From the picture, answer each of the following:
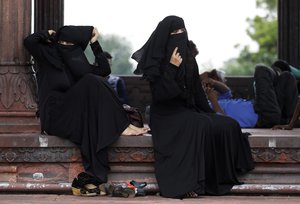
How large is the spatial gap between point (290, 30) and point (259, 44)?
3706 centimetres

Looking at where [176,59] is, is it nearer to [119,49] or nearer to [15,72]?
[15,72]

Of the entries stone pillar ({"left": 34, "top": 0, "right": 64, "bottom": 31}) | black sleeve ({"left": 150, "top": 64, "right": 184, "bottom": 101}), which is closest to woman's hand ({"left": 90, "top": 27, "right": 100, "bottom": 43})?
black sleeve ({"left": 150, "top": 64, "right": 184, "bottom": 101})

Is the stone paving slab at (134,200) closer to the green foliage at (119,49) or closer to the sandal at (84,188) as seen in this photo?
the sandal at (84,188)

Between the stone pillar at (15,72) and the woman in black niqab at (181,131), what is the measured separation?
100 centimetres

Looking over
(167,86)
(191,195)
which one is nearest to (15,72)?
(167,86)

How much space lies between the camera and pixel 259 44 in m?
48.8

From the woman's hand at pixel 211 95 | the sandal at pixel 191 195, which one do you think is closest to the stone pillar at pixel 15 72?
the sandal at pixel 191 195

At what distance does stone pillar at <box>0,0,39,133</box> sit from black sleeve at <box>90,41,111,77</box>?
58 centimetres

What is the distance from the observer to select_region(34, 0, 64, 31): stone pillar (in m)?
11.8

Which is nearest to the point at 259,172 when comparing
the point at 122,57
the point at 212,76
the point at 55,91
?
the point at 55,91

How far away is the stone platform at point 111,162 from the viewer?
24.6 ft

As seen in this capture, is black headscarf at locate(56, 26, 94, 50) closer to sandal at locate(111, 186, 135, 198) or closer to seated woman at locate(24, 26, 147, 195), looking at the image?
seated woman at locate(24, 26, 147, 195)

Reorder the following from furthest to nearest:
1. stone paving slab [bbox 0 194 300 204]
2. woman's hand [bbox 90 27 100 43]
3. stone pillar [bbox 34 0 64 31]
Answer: stone pillar [bbox 34 0 64 31]
woman's hand [bbox 90 27 100 43]
stone paving slab [bbox 0 194 300 204]

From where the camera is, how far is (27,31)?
786cm
